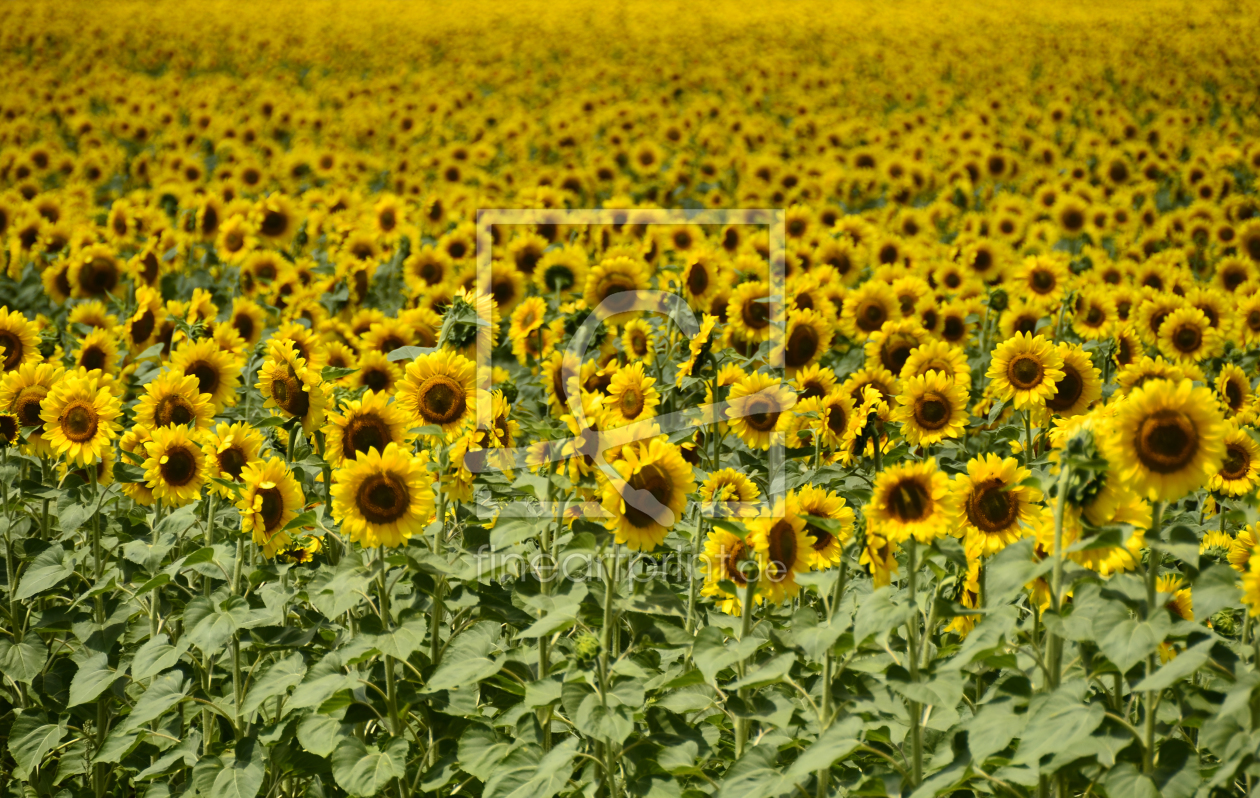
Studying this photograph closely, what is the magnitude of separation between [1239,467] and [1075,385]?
0.74 m

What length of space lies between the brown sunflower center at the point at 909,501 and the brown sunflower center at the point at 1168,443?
0.60m

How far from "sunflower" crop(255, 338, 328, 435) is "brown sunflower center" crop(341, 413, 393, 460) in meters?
0.34

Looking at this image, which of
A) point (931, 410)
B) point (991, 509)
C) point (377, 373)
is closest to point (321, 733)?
point (991, 509)

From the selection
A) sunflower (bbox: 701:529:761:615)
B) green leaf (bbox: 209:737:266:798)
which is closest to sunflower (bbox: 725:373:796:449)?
sunflower (bbox: 701:529:761:615)

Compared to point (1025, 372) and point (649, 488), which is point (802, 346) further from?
point (649, 488)

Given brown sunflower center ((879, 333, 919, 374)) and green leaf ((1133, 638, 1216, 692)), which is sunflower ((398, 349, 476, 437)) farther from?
brown sunflower center ((879, 333, 919, 374))

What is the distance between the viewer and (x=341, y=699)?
3.16 meters

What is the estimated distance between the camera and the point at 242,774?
329cm

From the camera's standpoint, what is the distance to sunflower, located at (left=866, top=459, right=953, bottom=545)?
2879 millimetres

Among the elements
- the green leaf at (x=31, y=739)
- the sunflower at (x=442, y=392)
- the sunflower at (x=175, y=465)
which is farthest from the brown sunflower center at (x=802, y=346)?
the green leaf at (x=31, y=739)

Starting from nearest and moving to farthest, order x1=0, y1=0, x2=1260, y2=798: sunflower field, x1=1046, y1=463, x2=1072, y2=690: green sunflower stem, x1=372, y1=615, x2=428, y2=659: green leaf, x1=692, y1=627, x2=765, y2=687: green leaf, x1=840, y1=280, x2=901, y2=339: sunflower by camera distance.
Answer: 1. x1=1046, y1=463, x2=1072, y2=690: green sunflower stem
2. x1=0, y1=0, x2=1260, y2=798: sunflower field
3. x1=692, y1=627, x2=765, y2=687: green leaf
4. x1=372, y1=615, x2=428, y2=659: green leaf
5. x1=840, y1=280, x2=901, y2=339: sunflower

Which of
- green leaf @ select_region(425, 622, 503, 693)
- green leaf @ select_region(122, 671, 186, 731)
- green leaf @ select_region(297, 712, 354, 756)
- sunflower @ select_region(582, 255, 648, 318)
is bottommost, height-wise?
green leaf @ select_region(122, 671, 186, 731)

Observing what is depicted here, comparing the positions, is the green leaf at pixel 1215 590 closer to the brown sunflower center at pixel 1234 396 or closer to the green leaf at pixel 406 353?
the green leaf at pixel 406 353

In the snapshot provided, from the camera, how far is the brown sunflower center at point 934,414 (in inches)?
181
